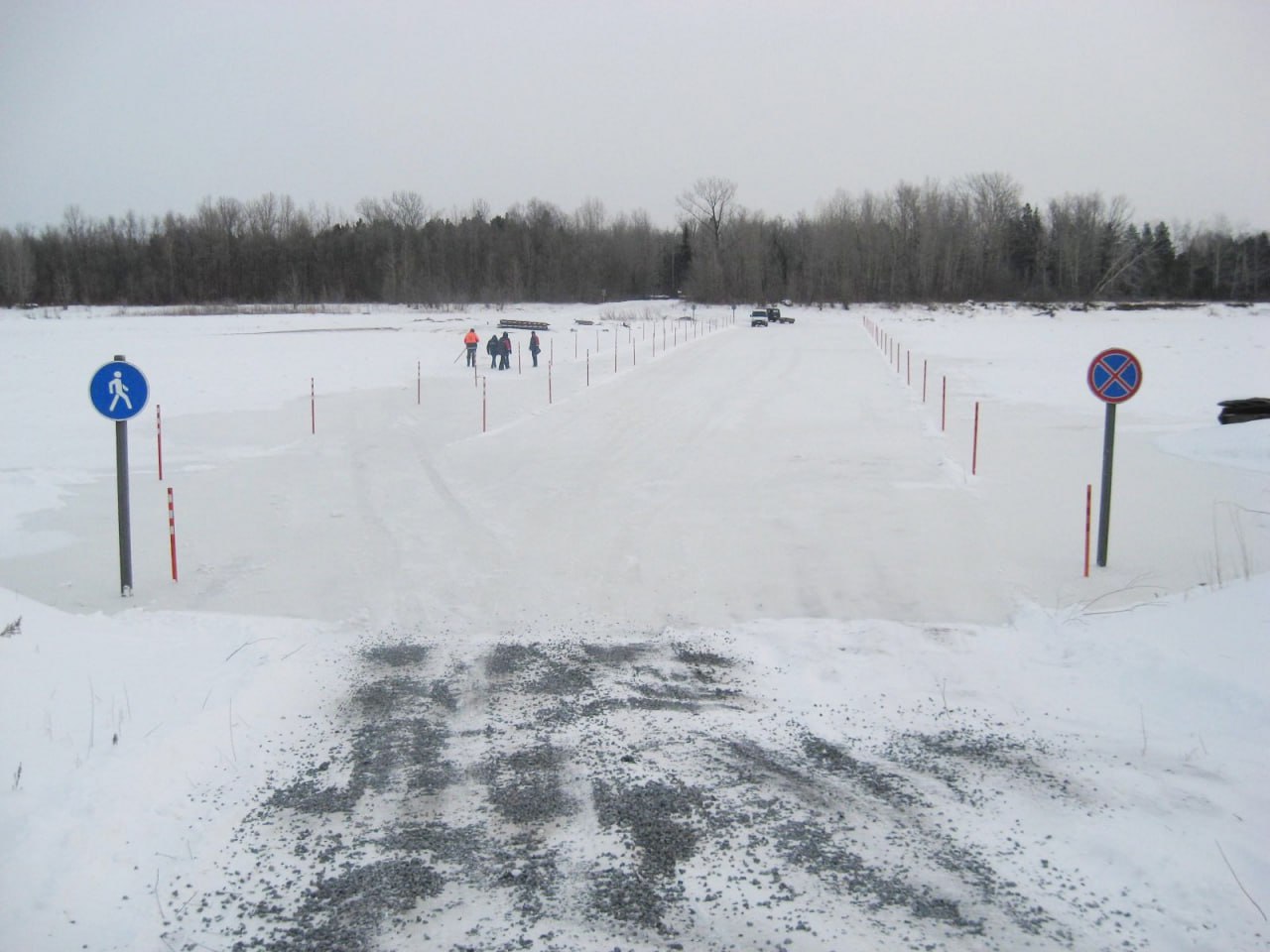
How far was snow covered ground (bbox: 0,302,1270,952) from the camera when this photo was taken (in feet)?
16.5

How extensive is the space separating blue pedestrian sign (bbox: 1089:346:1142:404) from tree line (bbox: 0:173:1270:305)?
102644 mm

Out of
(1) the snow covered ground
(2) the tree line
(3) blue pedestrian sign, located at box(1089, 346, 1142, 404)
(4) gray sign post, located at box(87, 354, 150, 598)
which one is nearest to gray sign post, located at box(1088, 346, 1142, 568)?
(3) blue pedestrian sign, located at box(1089, 346, 1142, 404)

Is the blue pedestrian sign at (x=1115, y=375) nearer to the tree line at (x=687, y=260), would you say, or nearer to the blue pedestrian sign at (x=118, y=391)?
the blue pedestrian sign at (x=118, y=391)

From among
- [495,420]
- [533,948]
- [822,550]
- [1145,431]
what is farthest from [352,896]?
[1145,431]

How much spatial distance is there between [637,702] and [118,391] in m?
6.68

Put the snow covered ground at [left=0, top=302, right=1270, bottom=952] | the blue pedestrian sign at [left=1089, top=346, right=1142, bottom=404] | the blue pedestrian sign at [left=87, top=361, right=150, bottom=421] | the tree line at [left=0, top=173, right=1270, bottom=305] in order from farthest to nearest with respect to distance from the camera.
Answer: the tree line at [left=0, top=173, right=1270, bottom=305] → the blue pedestrian sign at [left=1089, top=346, right=1142, bottom=404] → the blue pedestrian sign at [left=87, top=361, right=150, bottom=421] → the snow covered ground at [left=0, top=302, right=1270, bottom=952]

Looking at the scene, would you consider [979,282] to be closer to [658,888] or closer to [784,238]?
[784,238]

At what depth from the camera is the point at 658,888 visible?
5.12 m

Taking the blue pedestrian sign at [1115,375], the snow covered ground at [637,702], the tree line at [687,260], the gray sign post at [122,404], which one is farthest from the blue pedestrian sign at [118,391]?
the tree line at [687,260]

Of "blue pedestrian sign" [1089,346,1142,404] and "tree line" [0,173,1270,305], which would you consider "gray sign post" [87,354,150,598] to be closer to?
"blue pedestrian sign" [1089,346,1142,404]

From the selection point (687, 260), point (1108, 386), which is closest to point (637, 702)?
point (1108, 386)

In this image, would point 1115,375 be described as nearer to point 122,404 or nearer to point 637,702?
point 637,702

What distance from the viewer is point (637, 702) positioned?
25.9 feet

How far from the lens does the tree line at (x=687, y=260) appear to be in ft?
392
